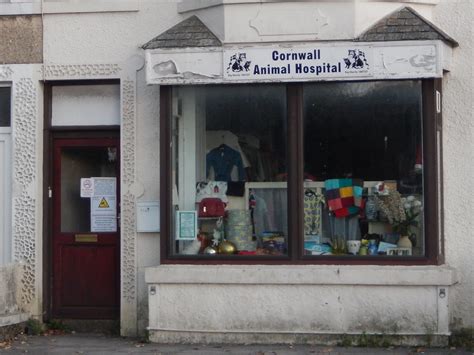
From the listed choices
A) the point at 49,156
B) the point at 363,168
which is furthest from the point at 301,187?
the point at 49,156

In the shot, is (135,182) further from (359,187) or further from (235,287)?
(359,187)

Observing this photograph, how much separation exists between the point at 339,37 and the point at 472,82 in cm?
154

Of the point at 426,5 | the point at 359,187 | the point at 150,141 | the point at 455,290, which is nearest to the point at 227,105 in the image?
the point at 150,141

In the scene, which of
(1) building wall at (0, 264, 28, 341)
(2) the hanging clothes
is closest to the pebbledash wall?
(1) building wall at (0, 264, 28, 341)

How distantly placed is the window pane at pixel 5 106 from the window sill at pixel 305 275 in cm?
266

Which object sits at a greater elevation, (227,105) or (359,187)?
(227,105)

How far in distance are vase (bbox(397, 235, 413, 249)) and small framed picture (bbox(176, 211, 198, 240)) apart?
2198mm

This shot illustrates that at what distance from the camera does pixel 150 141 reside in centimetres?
1150

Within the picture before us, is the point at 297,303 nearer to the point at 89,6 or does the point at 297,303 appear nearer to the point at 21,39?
the point at 89,6

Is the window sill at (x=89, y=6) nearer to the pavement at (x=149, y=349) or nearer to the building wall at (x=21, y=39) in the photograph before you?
the building wall at (x=21, y=39)

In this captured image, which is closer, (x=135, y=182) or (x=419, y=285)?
(x=419, y=285)

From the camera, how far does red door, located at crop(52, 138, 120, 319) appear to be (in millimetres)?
11883

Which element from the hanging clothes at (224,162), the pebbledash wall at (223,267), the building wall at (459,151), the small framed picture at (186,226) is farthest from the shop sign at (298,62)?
the small framed picture at (186,226)

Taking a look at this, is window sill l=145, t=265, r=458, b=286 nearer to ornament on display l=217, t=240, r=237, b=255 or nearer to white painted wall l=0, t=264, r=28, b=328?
ornament on display l=217, t=240, r=237, b=255
